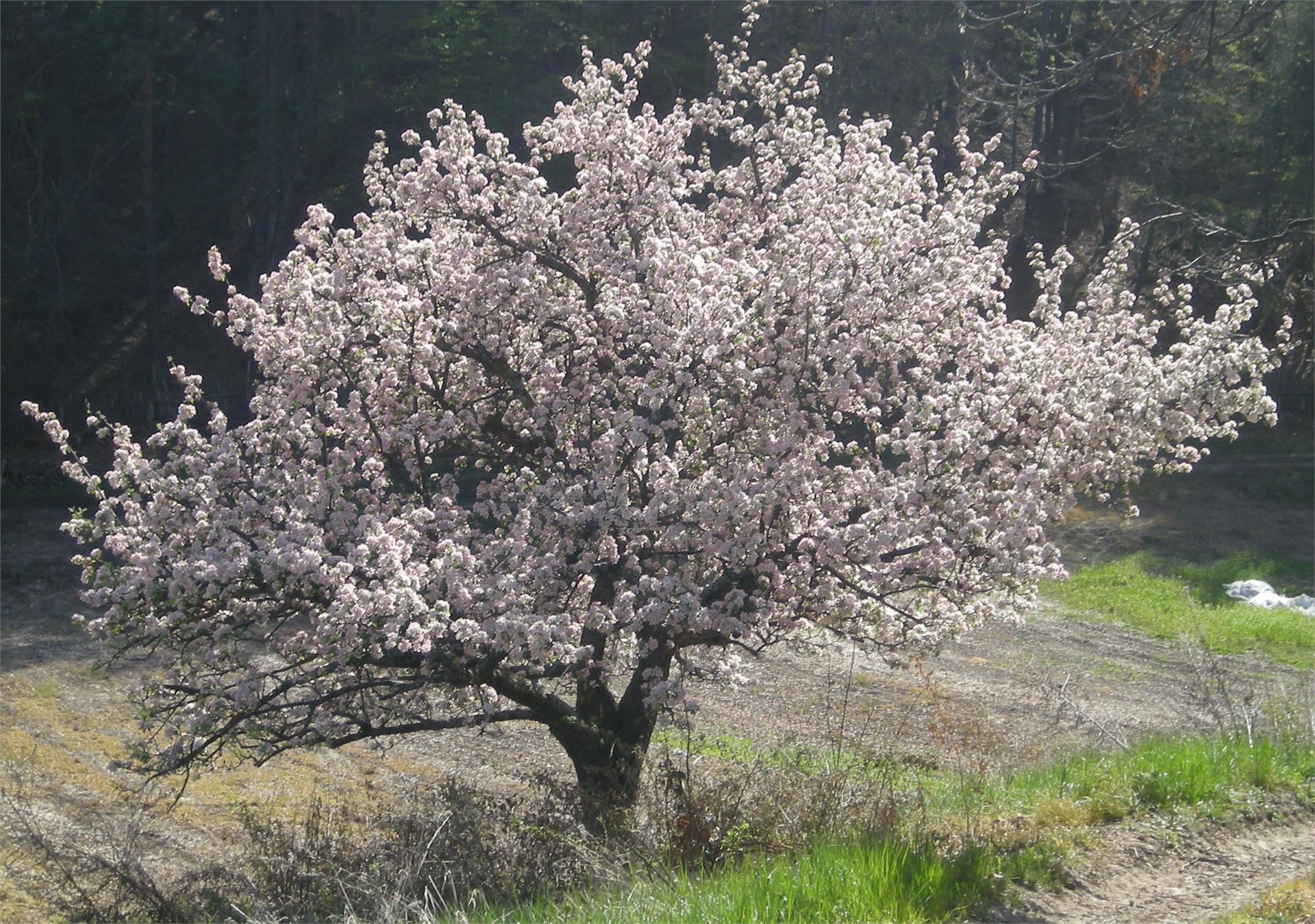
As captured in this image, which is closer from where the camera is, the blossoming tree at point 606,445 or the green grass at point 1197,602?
the blossoming tree at point 606,445

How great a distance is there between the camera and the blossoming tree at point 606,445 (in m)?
6.42

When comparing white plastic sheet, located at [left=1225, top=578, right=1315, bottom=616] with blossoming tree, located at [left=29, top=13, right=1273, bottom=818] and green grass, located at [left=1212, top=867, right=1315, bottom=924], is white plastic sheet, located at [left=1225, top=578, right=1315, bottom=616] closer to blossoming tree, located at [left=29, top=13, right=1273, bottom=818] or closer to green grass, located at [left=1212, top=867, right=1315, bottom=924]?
blossoming tree, located at [left=29, top=13, right=1273, bottom=818]

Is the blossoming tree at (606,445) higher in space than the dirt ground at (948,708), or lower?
higher

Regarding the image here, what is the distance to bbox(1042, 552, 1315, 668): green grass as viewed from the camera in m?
14.7

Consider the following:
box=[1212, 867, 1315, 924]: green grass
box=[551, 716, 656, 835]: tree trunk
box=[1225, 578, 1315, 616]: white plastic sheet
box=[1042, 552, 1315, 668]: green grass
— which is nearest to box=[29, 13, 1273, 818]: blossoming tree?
box=[551, 716, 656, 835]: tree trunk

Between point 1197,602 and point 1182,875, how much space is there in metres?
12.3

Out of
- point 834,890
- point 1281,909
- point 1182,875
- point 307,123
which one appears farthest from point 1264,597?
point 307,123

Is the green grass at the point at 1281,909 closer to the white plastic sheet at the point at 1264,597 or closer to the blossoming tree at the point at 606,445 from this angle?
the blossoming tree at the point at 606,445

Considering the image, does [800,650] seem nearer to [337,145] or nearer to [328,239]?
[328,239]

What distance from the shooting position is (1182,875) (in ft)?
18.4

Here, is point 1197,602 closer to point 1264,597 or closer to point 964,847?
point 1264,597

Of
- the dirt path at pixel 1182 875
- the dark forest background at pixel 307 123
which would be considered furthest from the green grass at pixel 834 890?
the dark forest background at pixel 307 123

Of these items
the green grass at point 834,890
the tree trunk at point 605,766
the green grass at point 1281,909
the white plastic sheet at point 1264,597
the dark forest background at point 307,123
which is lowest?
the green grass at point 1281,909

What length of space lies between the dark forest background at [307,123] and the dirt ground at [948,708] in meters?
6.16
